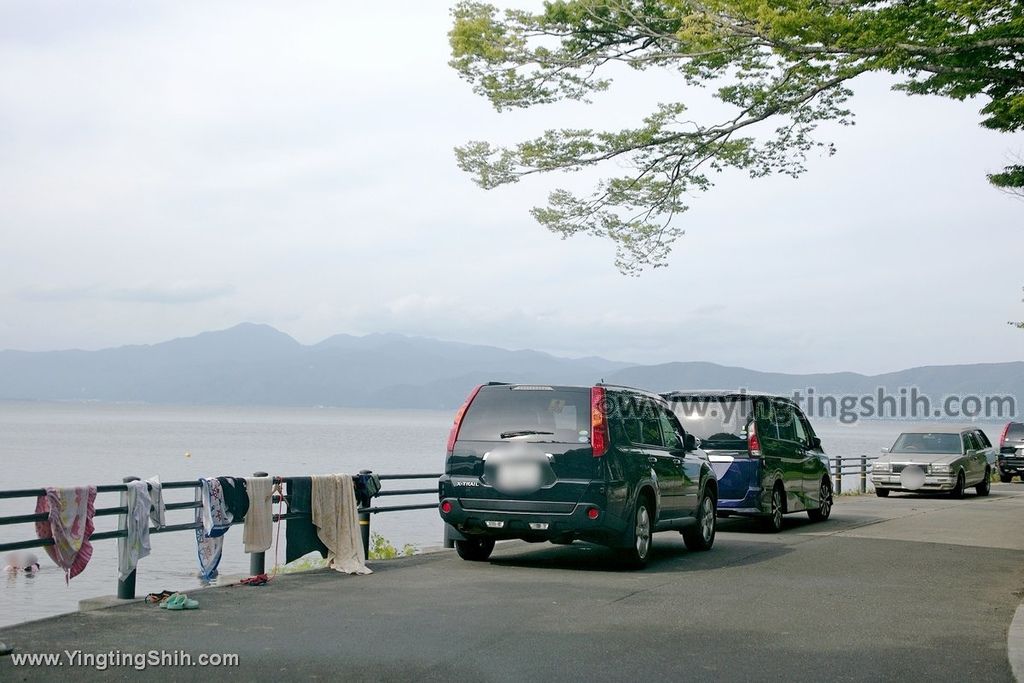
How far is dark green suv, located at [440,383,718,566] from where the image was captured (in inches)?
477

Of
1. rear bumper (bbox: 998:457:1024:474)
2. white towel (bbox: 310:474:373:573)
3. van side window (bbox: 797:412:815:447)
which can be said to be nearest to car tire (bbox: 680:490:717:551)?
white towel (bbox: 310:474:373:573)

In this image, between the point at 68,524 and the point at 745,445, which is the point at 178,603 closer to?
the point at 68,524

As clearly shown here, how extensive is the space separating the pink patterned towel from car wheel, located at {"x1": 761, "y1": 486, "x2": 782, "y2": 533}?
11.0 metres

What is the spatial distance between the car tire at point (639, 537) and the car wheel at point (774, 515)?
5.26 m

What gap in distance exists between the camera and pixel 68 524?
31.8ft

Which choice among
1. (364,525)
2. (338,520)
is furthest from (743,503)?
(338,520)

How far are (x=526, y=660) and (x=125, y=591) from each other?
418cm

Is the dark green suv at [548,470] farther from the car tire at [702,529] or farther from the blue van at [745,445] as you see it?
the blue van at [745,445]

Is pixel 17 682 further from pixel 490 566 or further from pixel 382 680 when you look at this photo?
pixel 490 566

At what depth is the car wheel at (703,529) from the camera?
1497 cm

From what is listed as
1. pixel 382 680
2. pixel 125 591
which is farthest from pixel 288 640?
pixel 125 591

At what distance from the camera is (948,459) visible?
1173 inches

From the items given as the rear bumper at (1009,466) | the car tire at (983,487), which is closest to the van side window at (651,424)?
the car tire at (983,487)

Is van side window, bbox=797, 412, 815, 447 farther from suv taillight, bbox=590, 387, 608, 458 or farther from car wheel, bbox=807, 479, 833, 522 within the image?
suv taillight, bbox=590, 387, 608, 458
